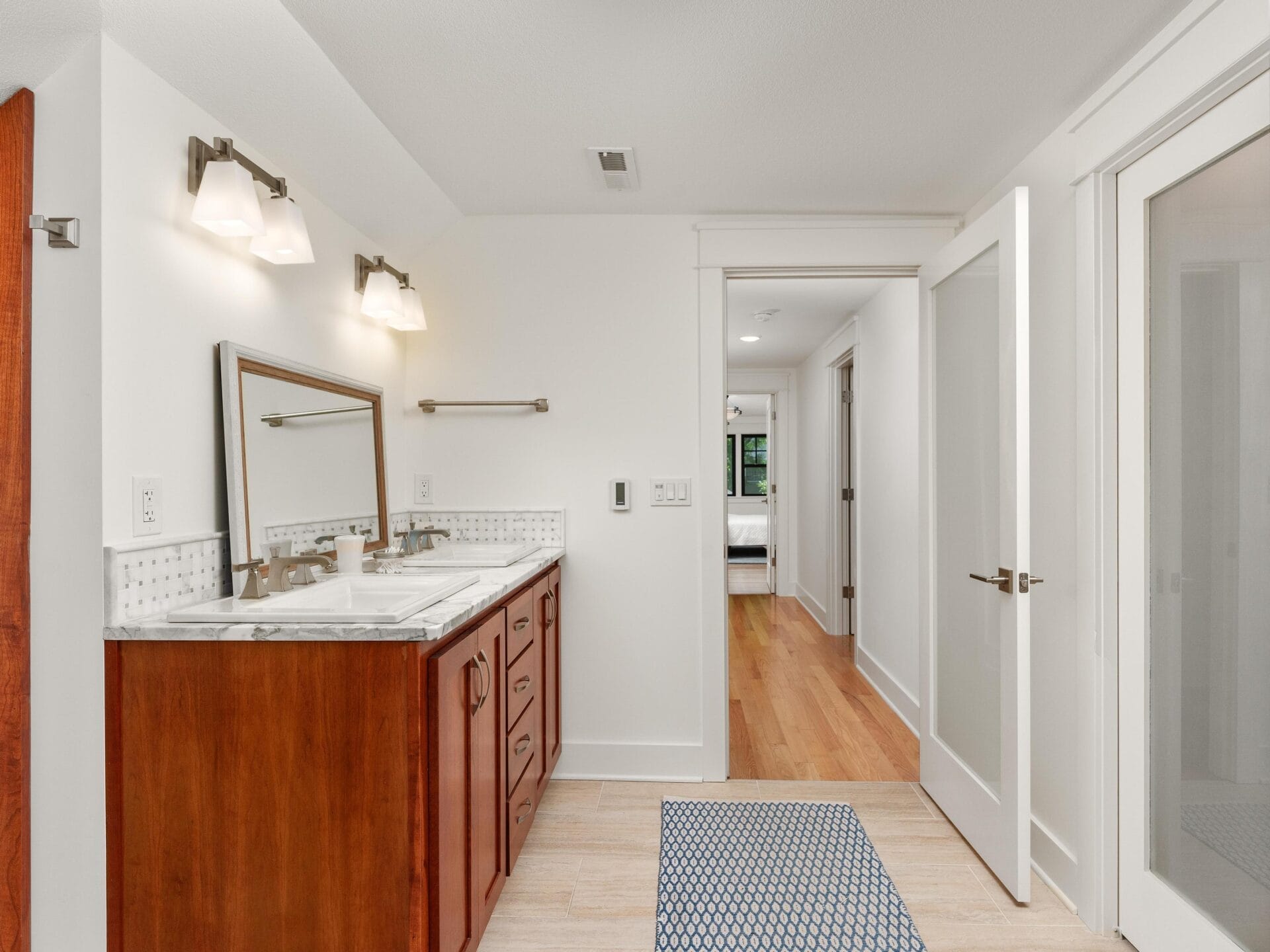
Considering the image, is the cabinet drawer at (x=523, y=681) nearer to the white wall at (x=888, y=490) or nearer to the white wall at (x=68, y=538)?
the white wall at (x=68, y=538)

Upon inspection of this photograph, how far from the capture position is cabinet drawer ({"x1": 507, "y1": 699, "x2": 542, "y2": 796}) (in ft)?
6.60

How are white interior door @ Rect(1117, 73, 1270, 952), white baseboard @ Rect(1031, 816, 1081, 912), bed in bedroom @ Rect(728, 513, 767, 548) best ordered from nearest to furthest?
white interior door @ Rect(1117, 73, 1270, 952), white baseboard @ Rect(1031, 816, 1081, 912), bed in bedroom @ Rect(728, 513, 767, 548)

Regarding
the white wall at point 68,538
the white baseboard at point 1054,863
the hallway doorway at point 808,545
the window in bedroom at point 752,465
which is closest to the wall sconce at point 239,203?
the white wall at point 68,538

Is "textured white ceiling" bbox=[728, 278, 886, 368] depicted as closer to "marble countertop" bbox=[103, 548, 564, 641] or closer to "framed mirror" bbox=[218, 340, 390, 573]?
"framed mirror" bbox=[218, 340, 390, 573]

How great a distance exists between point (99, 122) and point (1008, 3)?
1.94 m

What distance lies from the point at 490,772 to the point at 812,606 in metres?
4.84

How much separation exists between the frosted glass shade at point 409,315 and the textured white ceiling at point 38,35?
48.8 inches

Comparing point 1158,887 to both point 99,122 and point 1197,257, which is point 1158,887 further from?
point 99,122

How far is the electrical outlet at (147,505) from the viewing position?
1.48 m

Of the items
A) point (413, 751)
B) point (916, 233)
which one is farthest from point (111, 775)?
point (916, 233)

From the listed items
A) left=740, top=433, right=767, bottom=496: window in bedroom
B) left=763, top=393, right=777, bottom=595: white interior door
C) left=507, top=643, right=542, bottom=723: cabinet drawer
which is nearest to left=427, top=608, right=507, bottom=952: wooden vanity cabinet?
left=507, top=643, right=542, bottom=723: cabinet drawer

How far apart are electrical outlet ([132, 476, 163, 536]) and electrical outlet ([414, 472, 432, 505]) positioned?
1.37 metres

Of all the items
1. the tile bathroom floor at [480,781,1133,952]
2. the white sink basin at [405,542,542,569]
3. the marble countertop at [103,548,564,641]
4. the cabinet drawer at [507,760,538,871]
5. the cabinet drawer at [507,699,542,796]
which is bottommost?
the tile bathroom floor at [480,781,1133,952]

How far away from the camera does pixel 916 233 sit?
282 cm
